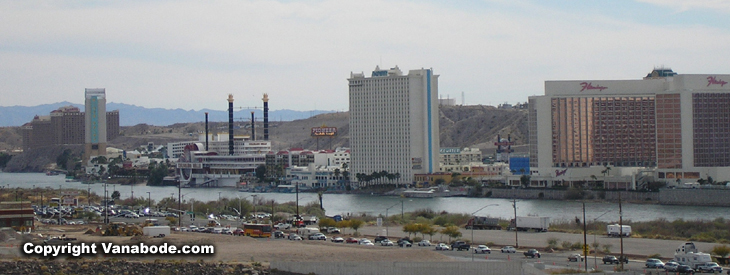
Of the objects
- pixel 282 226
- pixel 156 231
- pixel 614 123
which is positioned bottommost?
pixel 282 226

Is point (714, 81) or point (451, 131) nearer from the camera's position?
point (714, 81)

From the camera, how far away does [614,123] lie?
86438 millimetres

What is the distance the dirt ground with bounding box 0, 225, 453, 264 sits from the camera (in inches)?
1176

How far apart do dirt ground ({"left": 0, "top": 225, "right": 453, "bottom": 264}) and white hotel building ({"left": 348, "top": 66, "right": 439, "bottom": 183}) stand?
54015 millimetres

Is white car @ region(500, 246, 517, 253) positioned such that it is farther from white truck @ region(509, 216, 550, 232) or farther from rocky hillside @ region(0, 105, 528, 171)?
rocky hillside @ region(0, 105, 528, 171)

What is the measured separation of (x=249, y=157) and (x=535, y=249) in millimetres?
74644

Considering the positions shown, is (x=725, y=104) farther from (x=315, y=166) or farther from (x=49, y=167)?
(x=49, y=167)

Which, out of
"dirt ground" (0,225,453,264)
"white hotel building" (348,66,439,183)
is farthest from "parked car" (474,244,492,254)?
"white hotel building" (348,66,439,183)

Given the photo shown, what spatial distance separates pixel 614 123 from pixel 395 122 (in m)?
19.4

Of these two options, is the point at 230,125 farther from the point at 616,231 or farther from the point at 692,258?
the point at 692,258

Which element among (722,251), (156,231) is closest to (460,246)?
(722,251)

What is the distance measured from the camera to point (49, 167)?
522 ft

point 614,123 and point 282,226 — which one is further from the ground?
point 614,123

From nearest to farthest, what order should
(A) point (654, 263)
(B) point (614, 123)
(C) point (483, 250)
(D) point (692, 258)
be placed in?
1. (D) point (692, 258)
2. (A) point (654, 263)
3. (C) point (483, 250)
4. (B) point (614, 123)
